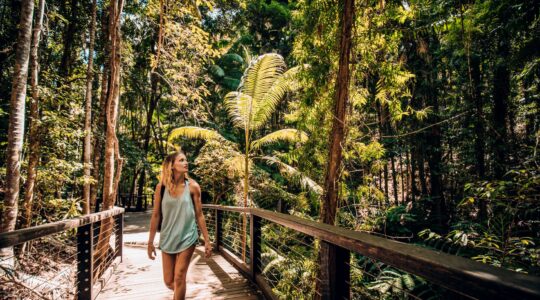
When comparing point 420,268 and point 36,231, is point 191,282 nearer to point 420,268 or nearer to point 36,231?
point 36,231

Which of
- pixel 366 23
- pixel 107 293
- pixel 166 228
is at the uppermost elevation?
pixel 366 23

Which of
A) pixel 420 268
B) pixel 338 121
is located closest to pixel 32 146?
pixel 338 121

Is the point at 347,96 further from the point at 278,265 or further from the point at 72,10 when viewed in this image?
the point at 72,10

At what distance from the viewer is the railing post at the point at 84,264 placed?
2996mm

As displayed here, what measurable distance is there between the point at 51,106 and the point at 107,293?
542cm

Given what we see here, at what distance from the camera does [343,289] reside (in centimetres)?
180

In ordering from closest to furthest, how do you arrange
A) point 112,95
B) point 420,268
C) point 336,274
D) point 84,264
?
point 420,268, point 336,274, point 84,264, point 112,95

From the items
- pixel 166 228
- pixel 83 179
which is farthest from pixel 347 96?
pixel 83 179

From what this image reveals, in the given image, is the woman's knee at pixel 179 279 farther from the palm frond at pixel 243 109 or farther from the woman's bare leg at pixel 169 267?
the palm frond at pixel 243 109

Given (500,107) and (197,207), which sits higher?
(500,107)

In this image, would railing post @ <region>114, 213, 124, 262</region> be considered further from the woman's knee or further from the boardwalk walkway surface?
the woman's knee

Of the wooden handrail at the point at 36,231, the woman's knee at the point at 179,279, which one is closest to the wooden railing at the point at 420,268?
the woman's knee at the point at 179,279

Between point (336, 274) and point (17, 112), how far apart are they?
16.5 feet

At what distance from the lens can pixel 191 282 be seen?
397 centimetres
